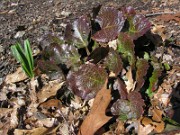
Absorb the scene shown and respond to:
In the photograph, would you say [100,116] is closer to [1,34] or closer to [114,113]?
[114,113]

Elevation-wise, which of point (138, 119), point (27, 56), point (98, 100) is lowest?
point (138, 119)

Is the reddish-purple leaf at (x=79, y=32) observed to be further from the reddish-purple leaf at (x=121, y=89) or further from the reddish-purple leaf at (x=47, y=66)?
the reddish-purple leaf at (x=121, y=89)

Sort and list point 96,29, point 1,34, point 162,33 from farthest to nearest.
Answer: point 1,34 < point 162,33 < point 96,29

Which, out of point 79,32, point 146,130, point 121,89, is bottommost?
point 146,130

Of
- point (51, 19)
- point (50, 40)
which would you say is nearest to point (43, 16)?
point (51, 19)

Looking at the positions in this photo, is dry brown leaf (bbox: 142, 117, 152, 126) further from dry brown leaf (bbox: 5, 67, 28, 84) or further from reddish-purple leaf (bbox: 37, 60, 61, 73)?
dry brown leaf (bbox: 5, 67, 28, 84)

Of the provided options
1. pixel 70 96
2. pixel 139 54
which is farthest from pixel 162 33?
pixel 70 96

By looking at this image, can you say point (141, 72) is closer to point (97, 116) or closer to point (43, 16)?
point (97, 116)
